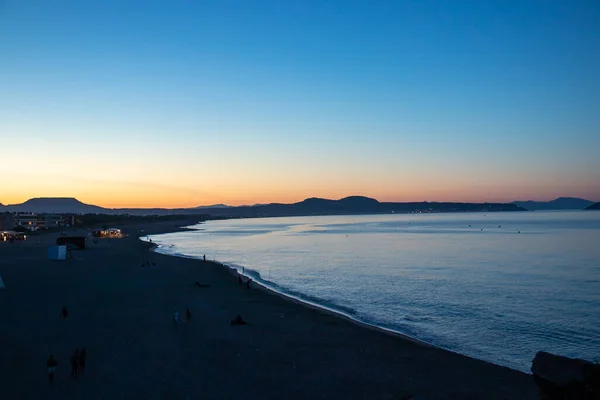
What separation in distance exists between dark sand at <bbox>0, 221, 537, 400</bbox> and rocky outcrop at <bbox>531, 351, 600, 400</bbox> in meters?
4.31

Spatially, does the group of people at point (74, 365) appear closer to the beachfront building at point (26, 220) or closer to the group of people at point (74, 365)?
the group of people at point (74, 365)

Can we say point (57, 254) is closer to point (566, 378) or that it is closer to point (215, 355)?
point (215, 355)

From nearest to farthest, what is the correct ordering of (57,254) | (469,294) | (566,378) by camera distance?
1. (566,378)
2. (469,294)
3. (57,254)

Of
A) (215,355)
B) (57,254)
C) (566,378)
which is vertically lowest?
(215,355)

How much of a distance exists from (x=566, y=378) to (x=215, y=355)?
1236 centimetres

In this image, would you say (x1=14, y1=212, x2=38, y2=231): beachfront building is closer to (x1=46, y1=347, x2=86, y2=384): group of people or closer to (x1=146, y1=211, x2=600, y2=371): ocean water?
(x1=146, y1=211, x2=600, y2=371): ocean water

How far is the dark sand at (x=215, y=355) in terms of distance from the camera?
1455cm

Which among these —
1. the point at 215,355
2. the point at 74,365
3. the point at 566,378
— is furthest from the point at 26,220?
the point at 566,378

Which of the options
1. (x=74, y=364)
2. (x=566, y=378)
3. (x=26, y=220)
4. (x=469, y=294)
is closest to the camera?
(x=566, y=378)

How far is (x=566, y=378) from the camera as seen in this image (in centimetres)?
992

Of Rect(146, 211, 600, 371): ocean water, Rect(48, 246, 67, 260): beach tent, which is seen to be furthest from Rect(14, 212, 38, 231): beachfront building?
Rect(146, 211, 600, 371): ocean water

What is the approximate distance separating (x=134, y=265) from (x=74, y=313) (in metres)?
24.4

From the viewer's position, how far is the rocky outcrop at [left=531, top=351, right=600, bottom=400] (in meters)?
9.59

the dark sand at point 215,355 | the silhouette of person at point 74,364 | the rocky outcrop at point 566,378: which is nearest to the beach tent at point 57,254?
the dark sand at point 215,355
